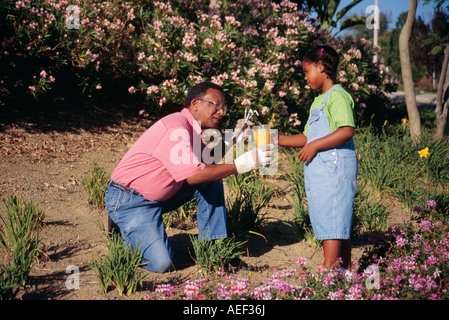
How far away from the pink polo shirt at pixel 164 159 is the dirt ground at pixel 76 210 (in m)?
0.54

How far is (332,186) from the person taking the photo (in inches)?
99.8

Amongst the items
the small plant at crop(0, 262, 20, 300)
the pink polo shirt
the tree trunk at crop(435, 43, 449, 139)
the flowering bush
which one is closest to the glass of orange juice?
the pink polo shirt

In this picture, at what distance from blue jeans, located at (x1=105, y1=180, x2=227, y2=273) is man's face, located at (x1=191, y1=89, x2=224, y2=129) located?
485 millimetres

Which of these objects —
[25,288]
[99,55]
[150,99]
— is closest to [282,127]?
[150,99]

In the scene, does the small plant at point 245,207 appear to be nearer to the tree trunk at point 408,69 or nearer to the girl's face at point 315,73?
the girl's face at point 315,73

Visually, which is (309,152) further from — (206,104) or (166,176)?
(166,176)

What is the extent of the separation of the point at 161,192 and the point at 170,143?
1.20 feet

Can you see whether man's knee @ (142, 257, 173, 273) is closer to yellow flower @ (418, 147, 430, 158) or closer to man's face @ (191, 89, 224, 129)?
man's face @ (191, 89, 224, 129)

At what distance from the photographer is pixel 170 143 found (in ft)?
8.68

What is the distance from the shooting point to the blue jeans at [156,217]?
9.00 ft

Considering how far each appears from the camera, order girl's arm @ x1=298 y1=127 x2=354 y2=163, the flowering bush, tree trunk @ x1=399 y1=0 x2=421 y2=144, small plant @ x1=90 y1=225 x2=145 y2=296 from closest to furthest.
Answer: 1. small plant @ x1=90 y1=225 x2=145 y2=296
2. girl's arm @ x1=298 y1=127 x2=354 y2=163
3. the flowering bush
4. tree trunk @ x1=399 y1=0 x2=421 y2=144

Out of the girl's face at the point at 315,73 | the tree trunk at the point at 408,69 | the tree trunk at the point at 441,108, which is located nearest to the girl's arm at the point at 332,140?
the girl's face at the point at 315,73

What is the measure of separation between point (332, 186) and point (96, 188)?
83.5 inches

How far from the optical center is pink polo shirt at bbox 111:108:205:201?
8.53 feet
